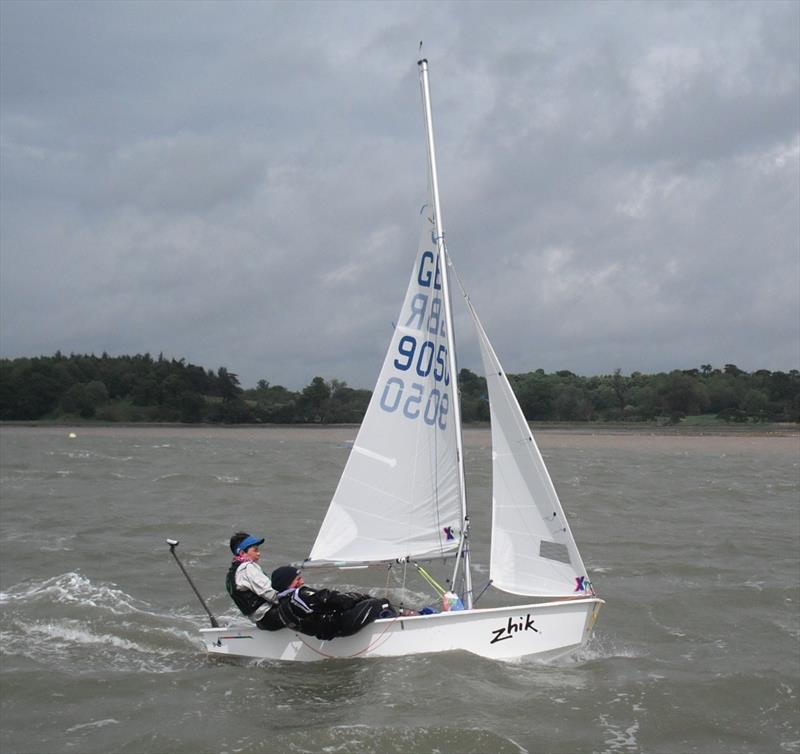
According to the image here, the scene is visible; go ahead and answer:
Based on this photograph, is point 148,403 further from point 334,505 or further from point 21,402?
point 334,505

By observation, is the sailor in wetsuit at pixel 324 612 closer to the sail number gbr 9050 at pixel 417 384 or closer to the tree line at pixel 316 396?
the sail number gbr 9050 at pixel 417 384

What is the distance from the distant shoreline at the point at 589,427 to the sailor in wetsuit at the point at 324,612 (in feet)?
219

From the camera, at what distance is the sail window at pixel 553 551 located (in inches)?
359

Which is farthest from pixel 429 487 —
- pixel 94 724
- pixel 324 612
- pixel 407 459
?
A: pixel 94 724

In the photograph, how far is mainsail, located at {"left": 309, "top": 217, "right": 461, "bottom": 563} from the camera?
9.74 m

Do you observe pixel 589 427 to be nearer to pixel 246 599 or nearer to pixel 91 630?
pixel 91 630

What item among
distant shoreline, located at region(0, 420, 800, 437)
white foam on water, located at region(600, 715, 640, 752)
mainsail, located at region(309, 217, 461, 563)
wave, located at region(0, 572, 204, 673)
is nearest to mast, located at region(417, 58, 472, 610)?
mainsail, located at region(309, 217, 461, 563)

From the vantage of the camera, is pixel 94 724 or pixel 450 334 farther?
pixel 450 334

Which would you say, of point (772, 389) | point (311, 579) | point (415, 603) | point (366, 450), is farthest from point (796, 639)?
point (772, 389)

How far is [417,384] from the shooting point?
9.78 meters

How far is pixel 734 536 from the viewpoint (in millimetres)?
18547

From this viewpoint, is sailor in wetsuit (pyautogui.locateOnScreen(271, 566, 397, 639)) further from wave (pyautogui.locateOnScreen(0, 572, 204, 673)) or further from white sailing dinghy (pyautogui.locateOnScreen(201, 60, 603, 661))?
wave (pyautogui.locateOnScreen(0, 572, 204, 673))

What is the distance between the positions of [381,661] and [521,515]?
2.01 meters

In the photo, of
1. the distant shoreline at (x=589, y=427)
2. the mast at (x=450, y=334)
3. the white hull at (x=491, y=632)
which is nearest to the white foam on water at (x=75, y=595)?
the white hull at (x=491, y=632)
